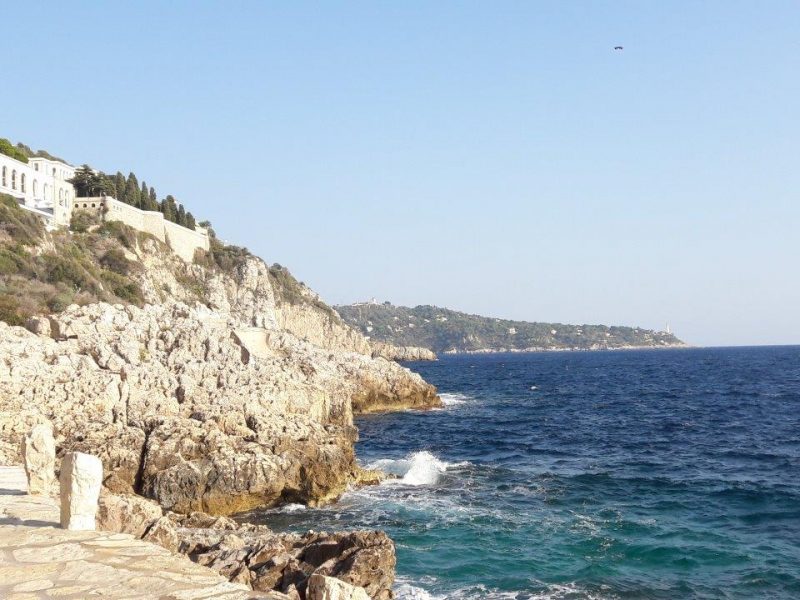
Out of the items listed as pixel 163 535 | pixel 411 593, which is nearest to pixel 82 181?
pixel 411 593

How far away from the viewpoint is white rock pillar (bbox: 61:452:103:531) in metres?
10.5

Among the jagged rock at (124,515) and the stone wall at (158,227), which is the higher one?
the stone wall at (158,227)

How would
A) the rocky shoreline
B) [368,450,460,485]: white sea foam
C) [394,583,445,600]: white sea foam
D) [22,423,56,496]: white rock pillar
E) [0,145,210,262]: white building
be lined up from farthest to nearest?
[0,145,210,262]: white building < [368,450,460,485]: white sea foam < [394,583,445,600]: white sea foam < [22,423,56,496]: white rock pillar < the rocky shoreline

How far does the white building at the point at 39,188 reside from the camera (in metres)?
64.4

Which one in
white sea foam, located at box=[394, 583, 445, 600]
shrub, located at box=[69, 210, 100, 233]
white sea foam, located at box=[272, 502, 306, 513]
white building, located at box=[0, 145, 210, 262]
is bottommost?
white sea foam, located at box=[394, 583, 445, 600]

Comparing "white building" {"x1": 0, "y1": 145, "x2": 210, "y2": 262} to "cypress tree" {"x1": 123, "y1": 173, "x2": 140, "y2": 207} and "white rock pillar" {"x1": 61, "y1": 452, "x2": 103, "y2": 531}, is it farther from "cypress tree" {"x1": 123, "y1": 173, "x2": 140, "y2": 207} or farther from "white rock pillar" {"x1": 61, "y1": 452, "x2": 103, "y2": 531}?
"white rock pillar" {"x1": 61, "y1": 452, "x2": 103, "y2": 531}

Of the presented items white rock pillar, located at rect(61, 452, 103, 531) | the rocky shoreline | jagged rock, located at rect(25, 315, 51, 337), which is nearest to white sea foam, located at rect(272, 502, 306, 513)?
the rocky shoreline

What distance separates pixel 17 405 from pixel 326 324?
327 feet

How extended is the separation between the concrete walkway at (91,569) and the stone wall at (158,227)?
224ft

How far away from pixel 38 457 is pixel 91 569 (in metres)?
5.84

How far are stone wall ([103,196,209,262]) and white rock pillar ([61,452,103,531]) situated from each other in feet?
223

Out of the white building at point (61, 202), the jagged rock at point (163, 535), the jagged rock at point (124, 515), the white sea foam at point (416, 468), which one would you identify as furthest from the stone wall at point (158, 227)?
the jagged rock at point (163, 535)

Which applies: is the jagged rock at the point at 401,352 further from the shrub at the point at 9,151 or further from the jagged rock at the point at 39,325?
the jagged rock at the point at 39,325

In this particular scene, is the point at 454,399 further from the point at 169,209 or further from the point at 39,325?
the point at 169,209
